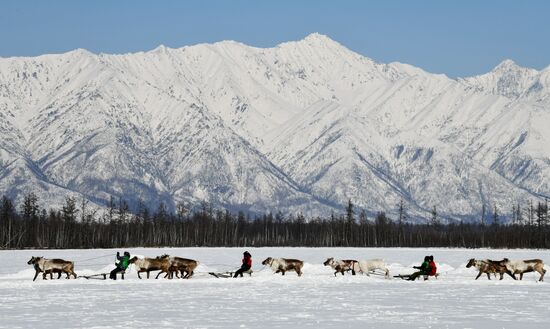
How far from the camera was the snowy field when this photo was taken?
30.6 metres

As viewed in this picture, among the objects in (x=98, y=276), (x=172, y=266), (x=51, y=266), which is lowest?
(x=98, y=276)

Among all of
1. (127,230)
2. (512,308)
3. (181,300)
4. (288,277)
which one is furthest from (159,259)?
(127,230)

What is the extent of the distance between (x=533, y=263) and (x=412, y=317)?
22218 millimetres

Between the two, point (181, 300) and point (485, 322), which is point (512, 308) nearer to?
point (485, 322)

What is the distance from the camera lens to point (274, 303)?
123 feet

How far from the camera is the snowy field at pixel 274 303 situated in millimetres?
30641

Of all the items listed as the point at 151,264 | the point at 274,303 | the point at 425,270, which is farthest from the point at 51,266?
the point at 425,270

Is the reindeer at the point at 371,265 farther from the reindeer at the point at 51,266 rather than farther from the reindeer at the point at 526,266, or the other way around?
the reindeer at the point at 51,266

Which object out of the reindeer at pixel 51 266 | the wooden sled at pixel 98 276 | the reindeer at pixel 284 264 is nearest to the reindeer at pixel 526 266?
the reindeer at pixel 284 264

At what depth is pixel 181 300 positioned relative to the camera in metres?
38.7

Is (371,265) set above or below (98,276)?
above

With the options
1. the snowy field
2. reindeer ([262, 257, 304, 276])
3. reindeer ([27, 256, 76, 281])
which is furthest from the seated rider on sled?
reindeer ([27, 256, 76, 281])

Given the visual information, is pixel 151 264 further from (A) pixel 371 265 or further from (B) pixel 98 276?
(A) pixel 371 265

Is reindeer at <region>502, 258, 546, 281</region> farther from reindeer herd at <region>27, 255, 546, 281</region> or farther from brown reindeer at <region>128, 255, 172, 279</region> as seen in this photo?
brown reindeer at <region>128, 255, 172, 279</region>
